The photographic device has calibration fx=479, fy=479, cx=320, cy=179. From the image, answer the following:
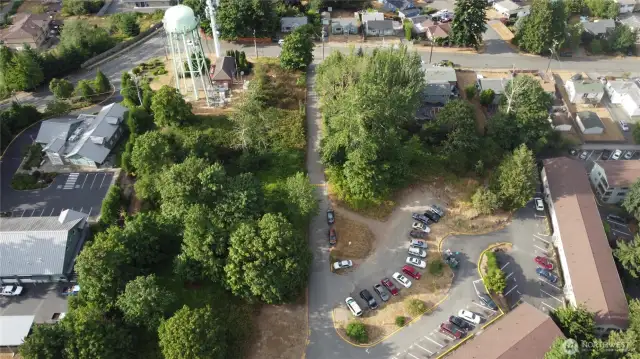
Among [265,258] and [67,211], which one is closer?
[265,258]

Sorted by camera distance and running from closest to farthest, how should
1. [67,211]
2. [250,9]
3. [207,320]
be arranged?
[207,320] < [67,211] < [250,9]

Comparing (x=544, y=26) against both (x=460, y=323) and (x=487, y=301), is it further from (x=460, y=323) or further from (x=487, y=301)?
(x=460, y=323)

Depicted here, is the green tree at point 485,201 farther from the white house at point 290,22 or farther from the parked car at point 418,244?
the white house at point 290,22

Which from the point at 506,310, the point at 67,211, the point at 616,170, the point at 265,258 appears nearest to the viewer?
the point at 265,258

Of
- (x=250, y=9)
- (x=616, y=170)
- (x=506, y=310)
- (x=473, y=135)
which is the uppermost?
(x=250, y=9)

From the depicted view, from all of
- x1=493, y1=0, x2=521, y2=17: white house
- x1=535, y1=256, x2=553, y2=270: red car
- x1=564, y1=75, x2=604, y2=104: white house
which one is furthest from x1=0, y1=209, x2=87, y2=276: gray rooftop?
x1=493, y1=0, x2=521, y2=17: white house

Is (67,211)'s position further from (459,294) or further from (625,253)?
(625,253)

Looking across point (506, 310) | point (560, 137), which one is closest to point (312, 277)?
point (506, 310)
